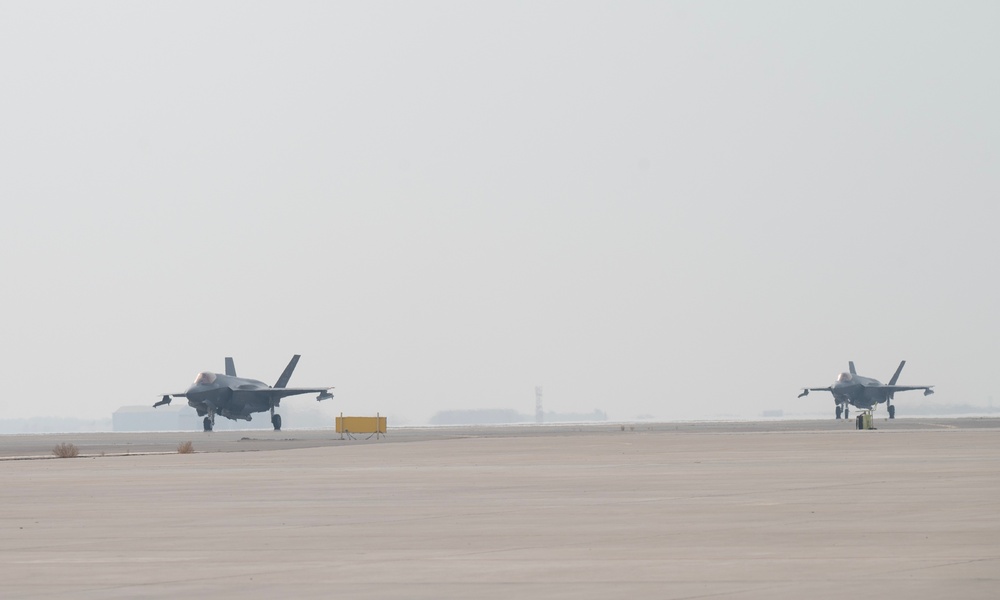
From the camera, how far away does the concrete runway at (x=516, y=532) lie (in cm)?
1297

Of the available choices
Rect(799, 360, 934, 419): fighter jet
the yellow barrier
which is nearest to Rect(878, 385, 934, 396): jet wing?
Result: Rect(799, 360, 934, 419): fighter jet

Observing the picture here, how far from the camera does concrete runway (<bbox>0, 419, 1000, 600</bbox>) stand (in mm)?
12969

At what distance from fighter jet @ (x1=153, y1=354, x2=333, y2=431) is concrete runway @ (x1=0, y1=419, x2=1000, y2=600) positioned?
268ft

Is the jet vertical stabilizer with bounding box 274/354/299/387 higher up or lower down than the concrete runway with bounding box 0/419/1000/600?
higher up

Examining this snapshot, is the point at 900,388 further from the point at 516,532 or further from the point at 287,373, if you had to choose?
the point at 516,532

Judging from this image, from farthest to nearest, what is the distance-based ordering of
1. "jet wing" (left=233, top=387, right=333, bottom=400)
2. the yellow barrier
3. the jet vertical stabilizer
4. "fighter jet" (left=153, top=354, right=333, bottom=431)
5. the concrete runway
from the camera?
the jet vertical stabilizer → "jet wing" (left=233, top=387, right=333, bottom=400) → "fighter jet" (left=153, top=354, right=333, bottom=431) → the yellow barrier → the concrete runway

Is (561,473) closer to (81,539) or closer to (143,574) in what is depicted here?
(81,539)

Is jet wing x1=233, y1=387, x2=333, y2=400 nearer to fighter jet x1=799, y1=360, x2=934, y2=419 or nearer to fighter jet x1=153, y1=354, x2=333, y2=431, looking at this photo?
fighter jet x1=153, y1=354, x2=333, y2=431

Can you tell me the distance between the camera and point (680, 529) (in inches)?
707

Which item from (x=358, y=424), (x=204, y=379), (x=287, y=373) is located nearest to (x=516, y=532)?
(x=358, y=424)

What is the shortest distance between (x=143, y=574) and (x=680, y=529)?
20.8 ft

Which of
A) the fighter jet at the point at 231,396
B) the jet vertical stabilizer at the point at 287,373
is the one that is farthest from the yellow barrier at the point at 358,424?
the jet vertical stabilizer at the point at 287,373

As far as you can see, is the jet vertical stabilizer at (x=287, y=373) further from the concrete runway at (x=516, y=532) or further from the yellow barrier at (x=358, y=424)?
the concrete runway at (x=516, y=532)

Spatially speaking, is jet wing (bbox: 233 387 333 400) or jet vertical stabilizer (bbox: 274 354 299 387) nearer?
jet wing (bbox: 233 387 333 400)
